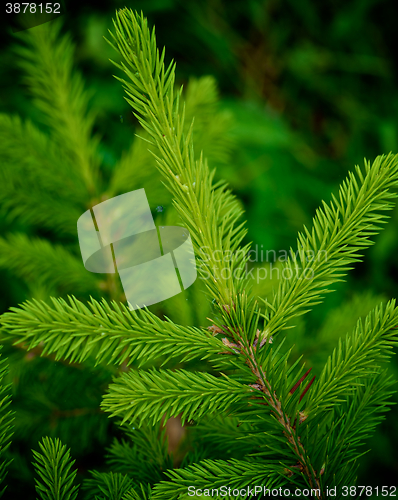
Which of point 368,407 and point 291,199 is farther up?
point 291,199

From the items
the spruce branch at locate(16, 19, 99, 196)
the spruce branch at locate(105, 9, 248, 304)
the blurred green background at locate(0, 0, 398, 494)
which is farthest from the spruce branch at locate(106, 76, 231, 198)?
the blurred green background at locate(0, 0, 398, 494)

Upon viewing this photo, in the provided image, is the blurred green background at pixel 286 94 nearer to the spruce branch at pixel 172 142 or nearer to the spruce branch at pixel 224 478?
the spruce branch at pixel 172 142

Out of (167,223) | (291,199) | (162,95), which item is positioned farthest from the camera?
(291,199)

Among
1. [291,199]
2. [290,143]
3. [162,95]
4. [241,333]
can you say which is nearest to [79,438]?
[241,333]

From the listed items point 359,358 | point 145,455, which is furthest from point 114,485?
point 359,358

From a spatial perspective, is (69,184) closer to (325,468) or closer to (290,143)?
(325,468)

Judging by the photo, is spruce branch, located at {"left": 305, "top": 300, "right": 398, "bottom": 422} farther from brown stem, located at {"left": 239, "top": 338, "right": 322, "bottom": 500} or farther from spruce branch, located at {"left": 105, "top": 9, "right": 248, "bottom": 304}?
spruce branch, located at {"left": 105, "top": 9, "right": 248, "bottom": 304}

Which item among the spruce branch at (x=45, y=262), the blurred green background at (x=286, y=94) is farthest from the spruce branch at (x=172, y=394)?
the blurred green background at (x=286, y=94)

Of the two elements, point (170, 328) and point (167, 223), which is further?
point (167, 223)
